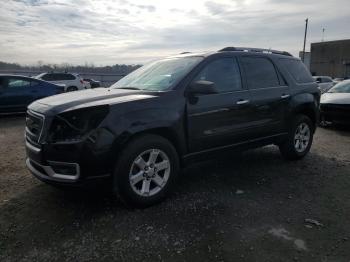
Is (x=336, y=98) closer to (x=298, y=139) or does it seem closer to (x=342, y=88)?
(x=342, y=88)

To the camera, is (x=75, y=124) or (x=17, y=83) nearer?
(x=75, y=124)

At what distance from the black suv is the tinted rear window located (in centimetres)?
18

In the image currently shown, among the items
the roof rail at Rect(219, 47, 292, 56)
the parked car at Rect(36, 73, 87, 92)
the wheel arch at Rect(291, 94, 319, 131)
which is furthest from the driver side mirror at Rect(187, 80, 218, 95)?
the parked car at Rect(36, 73, 87, 92)

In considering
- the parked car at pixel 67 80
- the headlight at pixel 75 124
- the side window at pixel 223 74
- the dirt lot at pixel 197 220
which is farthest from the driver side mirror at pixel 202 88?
the parked car at pixel 67 80

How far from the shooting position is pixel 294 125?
627 cm

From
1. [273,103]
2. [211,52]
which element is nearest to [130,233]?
[211,52]

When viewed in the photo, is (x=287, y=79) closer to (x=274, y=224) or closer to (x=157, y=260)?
(x=274, y=224)

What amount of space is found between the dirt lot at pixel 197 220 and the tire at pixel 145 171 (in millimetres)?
166

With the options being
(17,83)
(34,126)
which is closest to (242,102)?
(34,126)

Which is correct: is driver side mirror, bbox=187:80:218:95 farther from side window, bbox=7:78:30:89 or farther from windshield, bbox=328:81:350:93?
side window, bbox=7:78:30:89

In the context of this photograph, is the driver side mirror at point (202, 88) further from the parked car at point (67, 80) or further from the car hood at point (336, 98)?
the parked car at point (67, 80)

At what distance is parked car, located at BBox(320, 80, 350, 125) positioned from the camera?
9.74m

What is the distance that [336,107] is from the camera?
9.96 metres

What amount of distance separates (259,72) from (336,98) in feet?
18.2
